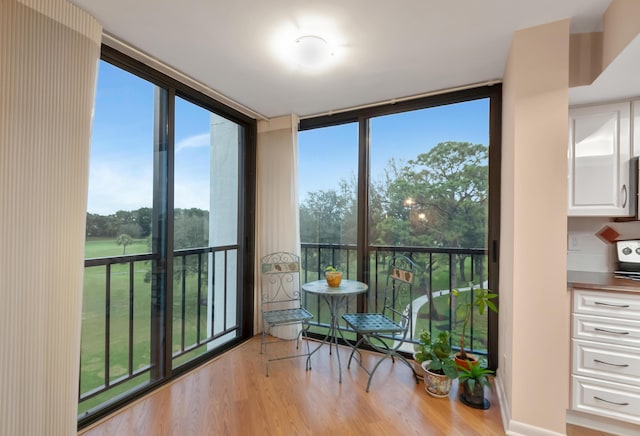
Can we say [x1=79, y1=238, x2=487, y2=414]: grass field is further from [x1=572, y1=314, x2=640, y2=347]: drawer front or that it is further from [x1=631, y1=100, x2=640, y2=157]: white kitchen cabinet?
[x1=631, y1=100, x2=640, y2=157]: white kitchen cabinet

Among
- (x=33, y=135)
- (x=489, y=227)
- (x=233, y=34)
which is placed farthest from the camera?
(x=489, y=227)

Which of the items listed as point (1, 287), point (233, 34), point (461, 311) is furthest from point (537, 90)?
point (1, 287)

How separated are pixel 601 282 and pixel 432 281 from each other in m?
1.23

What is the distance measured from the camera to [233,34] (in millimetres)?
1870

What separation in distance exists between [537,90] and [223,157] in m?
2.64

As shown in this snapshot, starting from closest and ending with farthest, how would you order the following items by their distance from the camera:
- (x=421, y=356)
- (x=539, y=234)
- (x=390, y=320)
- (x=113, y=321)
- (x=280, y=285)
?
(x=539, y=234), (x=113, y=321), (x=421, y=356), (x=390, y=320), (x=280, y=285)

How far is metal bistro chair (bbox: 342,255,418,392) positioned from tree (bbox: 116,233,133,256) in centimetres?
181

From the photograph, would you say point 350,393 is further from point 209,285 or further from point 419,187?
point 419,187

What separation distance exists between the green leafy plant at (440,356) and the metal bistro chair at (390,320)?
182 millimetres

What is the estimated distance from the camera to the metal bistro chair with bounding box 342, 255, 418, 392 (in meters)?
2.36

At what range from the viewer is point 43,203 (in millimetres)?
1529

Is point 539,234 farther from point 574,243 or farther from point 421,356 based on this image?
point 421,356

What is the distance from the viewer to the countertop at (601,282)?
5.81 feet

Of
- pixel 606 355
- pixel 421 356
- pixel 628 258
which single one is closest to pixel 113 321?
pixel 421 356
